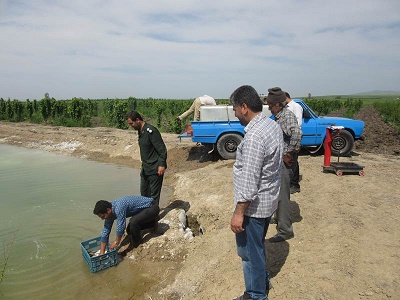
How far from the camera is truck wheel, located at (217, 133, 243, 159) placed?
9.05 metres

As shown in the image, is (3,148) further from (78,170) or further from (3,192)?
(3,192)

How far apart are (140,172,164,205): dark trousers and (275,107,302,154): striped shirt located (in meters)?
2.47

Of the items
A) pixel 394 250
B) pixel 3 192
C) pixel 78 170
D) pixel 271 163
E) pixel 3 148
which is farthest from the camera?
pixel 3 148

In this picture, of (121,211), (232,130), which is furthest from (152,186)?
(232,130)

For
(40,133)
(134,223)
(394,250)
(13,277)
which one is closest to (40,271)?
(13,277)

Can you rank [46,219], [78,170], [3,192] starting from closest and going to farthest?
[46,219] → [3,192] → [78,170]

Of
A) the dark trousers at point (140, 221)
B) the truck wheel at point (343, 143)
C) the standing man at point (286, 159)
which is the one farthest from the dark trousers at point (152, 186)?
the truck wheel at point (343, 143)

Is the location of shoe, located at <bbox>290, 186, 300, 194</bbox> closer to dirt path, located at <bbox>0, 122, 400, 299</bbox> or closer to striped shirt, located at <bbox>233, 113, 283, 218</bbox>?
dirt path, located at <bbox>0, 122, 400, 299</bbox>

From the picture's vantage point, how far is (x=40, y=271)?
4598 mm

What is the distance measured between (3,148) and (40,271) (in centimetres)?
1342

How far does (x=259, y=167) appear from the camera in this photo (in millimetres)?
2479

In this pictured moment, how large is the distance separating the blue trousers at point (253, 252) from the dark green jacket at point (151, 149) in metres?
2.87

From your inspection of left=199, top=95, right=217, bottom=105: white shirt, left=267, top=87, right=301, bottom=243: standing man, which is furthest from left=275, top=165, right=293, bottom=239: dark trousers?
left=199, top=95, right=217, bottom=105: white shirt

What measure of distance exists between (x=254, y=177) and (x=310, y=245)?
6.94 ft
